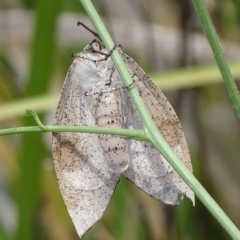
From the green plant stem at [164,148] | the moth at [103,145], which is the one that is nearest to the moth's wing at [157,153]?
the moth at [103,145]

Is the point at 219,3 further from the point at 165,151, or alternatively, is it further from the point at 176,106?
the point at 165,151

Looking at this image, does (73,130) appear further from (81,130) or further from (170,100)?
(170,100)

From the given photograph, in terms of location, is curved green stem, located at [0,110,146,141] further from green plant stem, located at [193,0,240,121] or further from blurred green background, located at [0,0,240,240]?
blurred green background, located at [0,0,240,240]

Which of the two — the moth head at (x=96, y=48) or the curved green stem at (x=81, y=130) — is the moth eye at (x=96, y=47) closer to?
the moth head at (x=96, y=48)

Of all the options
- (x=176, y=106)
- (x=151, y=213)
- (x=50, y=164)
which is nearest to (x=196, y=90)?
(x=176, y=106)

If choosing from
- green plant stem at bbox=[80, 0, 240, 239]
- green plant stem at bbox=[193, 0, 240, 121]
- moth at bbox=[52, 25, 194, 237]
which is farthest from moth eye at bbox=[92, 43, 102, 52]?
green plant stem at bbox=[193, 0, 240, 121]
